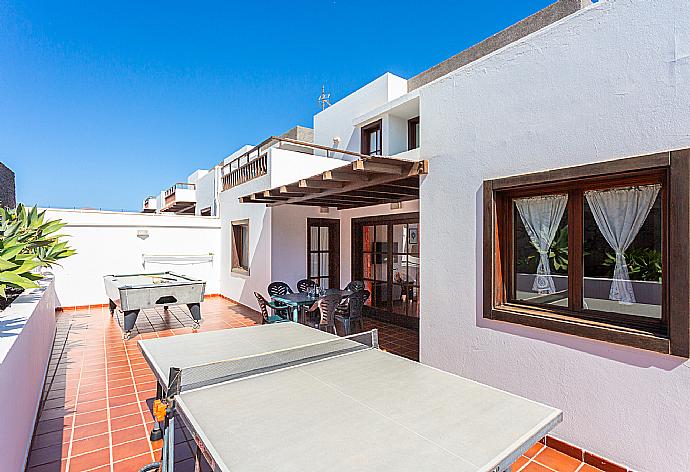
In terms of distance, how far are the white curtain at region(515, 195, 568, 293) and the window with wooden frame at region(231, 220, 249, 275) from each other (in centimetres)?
986

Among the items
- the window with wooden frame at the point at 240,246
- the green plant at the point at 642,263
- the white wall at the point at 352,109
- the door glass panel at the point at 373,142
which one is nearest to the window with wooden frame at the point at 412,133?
the door glass panel at the point at 373,142

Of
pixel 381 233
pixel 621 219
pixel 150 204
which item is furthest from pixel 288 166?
pixel 150 204

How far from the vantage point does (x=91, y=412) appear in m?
4.85

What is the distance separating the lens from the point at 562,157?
3918mm

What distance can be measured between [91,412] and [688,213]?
702 centimetres

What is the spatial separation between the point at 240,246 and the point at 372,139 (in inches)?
245

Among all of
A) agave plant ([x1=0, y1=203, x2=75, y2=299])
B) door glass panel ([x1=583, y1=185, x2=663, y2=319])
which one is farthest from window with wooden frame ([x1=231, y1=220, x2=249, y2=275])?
door glass panel ([x1=583, y1=185, x2=663, y2=319])

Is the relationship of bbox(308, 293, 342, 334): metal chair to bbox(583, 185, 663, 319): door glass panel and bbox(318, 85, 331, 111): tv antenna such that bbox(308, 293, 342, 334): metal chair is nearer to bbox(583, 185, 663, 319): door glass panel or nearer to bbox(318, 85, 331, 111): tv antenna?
bbox(583, 185, 663, 319): door glass panel

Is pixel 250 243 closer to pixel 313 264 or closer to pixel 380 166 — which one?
pixel 313 264

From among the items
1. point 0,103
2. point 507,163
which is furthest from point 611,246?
point 0,103

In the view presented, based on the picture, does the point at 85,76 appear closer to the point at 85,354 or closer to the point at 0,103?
the point at 0,103

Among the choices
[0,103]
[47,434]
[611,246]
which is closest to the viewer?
[611,246]

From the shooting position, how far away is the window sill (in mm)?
3289

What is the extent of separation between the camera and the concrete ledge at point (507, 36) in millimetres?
10641
